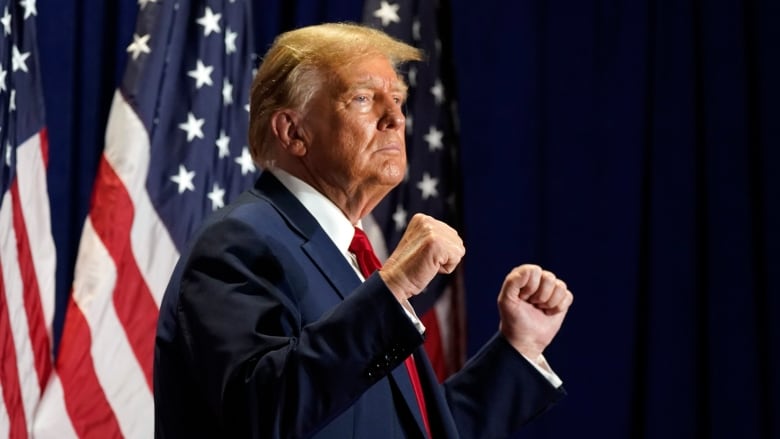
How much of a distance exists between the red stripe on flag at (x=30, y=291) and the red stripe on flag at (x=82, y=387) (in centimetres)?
7

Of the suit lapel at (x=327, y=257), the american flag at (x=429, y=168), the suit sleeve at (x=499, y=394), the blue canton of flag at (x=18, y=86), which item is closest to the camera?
the suit lapel at (x=327, y=257)

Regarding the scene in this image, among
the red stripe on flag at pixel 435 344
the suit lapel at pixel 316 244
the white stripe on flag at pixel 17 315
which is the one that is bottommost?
the red stripe on flag at pixel 435 344

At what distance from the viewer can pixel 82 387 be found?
10.8 feet

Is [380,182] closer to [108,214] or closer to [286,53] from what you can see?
[286,53]

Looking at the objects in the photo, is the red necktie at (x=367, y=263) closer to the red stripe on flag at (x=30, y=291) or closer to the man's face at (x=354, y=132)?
the man's face at (x=354, y=132)

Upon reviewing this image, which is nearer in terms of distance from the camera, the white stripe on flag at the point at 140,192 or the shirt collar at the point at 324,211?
the shirt collar at the point at 324,211

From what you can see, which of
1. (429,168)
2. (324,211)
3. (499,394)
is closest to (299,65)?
(324,211)

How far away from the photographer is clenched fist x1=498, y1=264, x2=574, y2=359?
5.86ft

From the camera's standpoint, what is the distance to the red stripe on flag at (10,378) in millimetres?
3205

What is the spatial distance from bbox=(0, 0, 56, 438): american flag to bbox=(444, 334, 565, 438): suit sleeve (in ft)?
5.72

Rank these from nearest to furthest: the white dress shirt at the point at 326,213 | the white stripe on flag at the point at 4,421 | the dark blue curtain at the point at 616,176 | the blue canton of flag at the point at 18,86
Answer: the white dress shirt at the point at 326,213, the white stripe on flag at the point at 4,421, the blue canton of flag at the point at 18,86, the dark blue curtain at the point at 616,176

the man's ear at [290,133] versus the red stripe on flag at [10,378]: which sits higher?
the man's ear at [290,133]

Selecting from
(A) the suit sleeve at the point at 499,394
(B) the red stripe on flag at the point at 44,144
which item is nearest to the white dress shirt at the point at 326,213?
(A) the suit sleeve at the point at 499,394

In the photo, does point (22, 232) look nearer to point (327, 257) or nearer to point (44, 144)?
point (44, 144)
